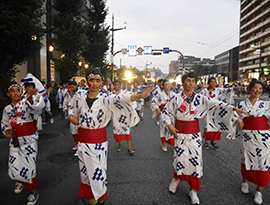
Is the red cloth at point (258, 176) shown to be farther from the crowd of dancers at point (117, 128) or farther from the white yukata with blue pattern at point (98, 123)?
the white yukata with blue pattern at point (98, 123)

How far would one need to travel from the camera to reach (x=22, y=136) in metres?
3.00

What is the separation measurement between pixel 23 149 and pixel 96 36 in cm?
2212

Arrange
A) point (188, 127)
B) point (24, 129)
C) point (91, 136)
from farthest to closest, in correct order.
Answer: point (24, 129) → point (188, 127) → point (91, 136)

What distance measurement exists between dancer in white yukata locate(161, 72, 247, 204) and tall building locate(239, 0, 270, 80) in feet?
152

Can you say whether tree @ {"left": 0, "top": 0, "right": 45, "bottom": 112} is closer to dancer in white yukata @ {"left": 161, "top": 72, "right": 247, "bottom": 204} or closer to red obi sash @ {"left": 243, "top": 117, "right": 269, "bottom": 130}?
dancer in white yukata @ {"left": 161, "top": 72, "right": 247, "bottom": 204}

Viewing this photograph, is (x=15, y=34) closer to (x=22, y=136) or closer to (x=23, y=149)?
(x=22, y=136)

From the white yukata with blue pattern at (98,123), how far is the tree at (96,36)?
843 inches

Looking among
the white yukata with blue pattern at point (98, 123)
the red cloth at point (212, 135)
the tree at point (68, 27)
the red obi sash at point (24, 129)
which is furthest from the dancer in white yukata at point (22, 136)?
the tree at point (68, 27)

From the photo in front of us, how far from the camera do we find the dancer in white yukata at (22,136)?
9.66 ft

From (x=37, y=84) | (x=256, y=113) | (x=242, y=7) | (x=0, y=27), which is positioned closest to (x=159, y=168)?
(x=256, y=113)

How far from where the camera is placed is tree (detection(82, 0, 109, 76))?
22.7 metres

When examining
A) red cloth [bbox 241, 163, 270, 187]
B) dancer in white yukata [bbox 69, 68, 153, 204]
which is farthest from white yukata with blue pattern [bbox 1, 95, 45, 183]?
red cloth [bbox 241, 163, 270, 187]

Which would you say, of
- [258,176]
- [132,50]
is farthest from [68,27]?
[258,176]

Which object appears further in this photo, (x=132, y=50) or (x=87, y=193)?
(x=132, y=50)
